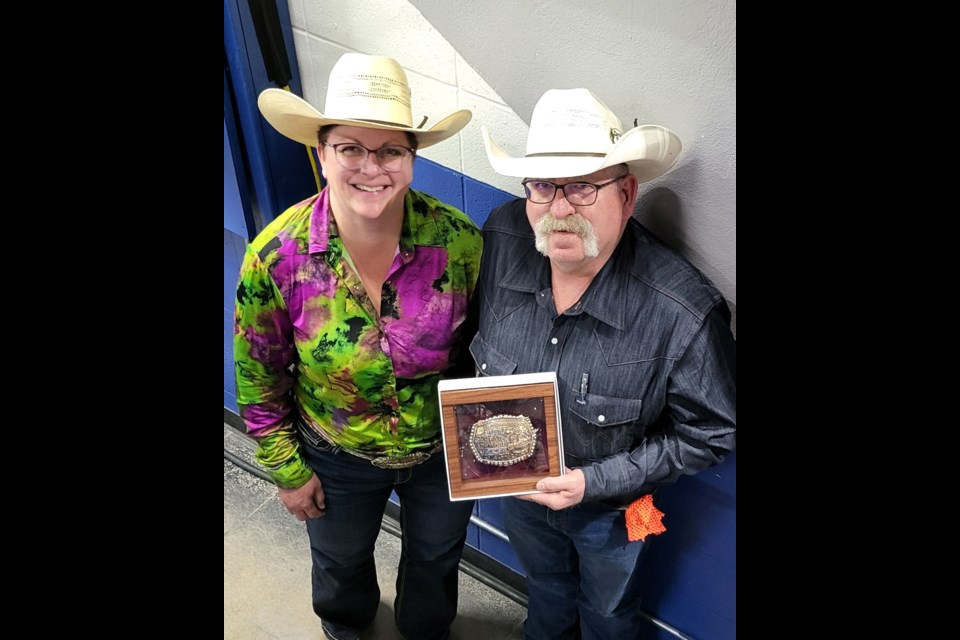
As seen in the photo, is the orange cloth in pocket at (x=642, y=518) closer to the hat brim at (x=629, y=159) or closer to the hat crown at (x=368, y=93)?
the hat brim at (x=629, y=159)

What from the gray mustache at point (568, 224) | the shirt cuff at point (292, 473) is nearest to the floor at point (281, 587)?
the shirt cuff at point (292, 473)

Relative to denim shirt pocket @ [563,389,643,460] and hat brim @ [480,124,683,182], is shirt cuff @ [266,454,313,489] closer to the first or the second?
denim shirt pocket @ [563,389,643,460]

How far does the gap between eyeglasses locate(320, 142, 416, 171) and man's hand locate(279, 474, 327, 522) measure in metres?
0.94

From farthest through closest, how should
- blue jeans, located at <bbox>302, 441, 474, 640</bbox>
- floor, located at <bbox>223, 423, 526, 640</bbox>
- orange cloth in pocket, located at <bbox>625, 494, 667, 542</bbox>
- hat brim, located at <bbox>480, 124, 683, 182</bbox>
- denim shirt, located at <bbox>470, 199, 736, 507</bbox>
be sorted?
floor, located at <bbox>223, 423, 526, 640</bbox>
blue jeans, located at <bbox>302, 441, 474, 640</bbox>
orange cloth in pocket, located at <bbox>625, 494, 667, 542</bbox>
denim shirt, located at <bbox>470, 199, 736, 507</bbox>
hat brim, located at <bbox>480, 124, 683, 182</bbox>

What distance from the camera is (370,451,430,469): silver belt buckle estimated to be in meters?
2.39

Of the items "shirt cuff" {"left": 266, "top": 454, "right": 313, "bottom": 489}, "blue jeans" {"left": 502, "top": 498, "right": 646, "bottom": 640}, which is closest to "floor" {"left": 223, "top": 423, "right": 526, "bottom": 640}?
"blue jeans" {"left": 502, "top": 498, "right": 646, "bottom": 640}

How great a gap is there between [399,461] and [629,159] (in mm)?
1048

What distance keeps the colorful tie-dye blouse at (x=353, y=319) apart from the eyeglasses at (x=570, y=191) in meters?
0.30

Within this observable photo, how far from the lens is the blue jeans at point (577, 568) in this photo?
2.29 metres

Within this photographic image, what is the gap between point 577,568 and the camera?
2559 mm
